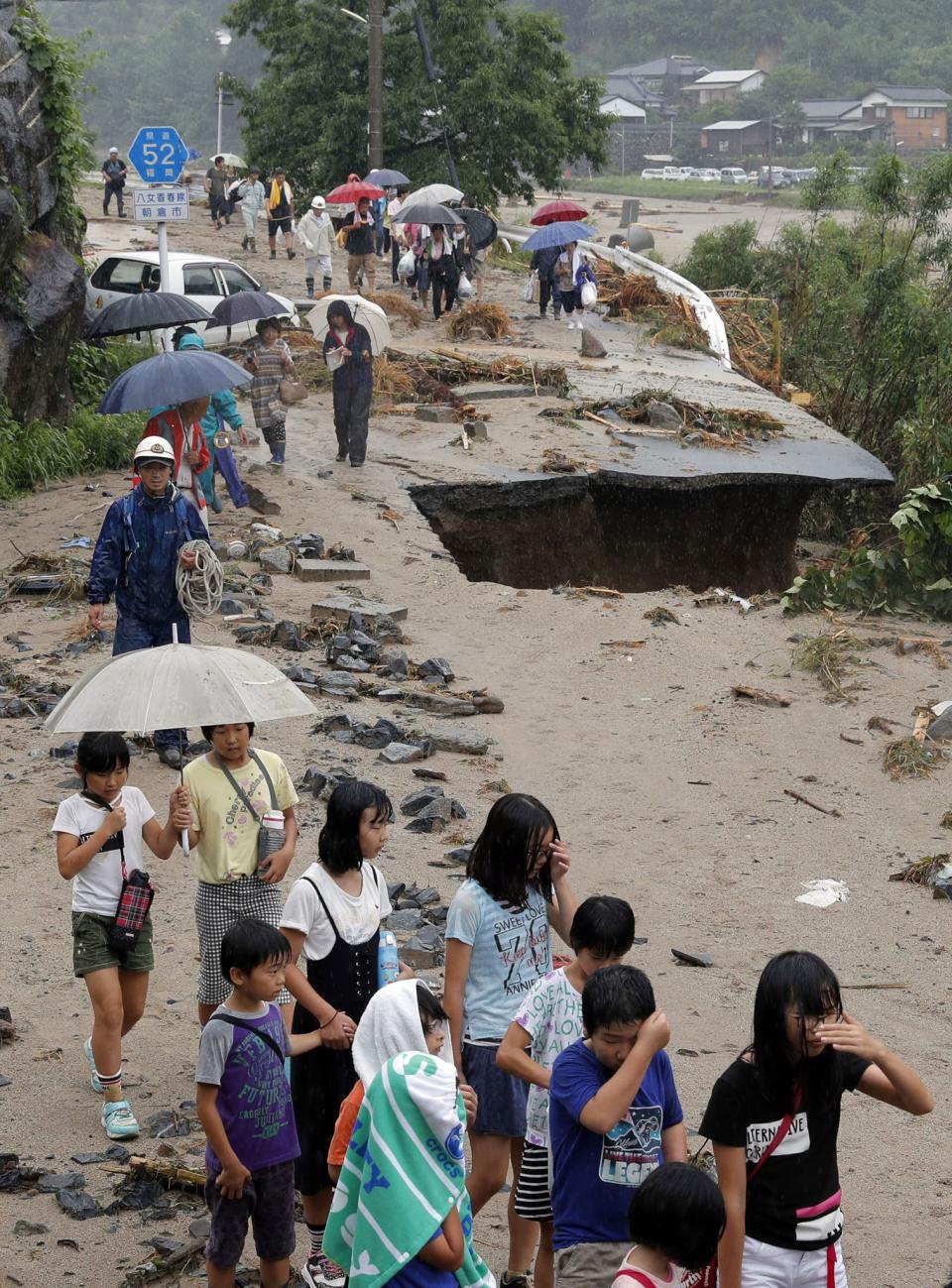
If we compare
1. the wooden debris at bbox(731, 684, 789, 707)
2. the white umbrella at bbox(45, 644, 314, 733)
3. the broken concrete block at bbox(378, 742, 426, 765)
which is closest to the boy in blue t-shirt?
the white umbrella at bbox(45, 644, 314, 733)

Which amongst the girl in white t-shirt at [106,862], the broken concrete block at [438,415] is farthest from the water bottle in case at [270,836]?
the broken concrete block at [438,415]

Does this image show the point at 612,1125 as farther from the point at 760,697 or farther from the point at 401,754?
the point at 760,697

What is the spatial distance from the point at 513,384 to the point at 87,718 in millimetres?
14824

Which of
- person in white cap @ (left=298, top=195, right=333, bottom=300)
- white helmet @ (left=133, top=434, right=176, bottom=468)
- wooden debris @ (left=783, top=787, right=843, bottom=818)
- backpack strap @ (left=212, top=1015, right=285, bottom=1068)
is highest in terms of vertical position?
person in white cap @ (left=298, top=195, right=333, bottom=300)

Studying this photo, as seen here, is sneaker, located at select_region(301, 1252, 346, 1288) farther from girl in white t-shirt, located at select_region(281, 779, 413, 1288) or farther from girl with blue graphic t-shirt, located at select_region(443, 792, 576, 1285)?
girl with blue graphic t-shirt, located at select_region(443, 792, 576, 1285)

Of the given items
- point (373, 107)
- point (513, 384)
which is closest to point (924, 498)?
point (513, 384)

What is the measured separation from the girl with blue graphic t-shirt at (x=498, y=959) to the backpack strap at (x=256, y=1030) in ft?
1.64

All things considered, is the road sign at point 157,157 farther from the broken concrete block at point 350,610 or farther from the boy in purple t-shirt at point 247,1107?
the boy in purple t-shirt at point 247,1107

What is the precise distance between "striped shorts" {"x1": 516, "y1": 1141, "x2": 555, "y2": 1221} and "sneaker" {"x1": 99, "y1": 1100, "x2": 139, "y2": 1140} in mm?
1666

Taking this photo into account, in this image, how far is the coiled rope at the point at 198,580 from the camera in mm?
8289

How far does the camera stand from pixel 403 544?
14258 mm

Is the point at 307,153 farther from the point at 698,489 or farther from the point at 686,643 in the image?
the point at 686,643

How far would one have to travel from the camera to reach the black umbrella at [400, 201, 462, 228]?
22.0 meters

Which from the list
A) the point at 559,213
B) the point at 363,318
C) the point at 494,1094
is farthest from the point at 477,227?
the point at 494,1094
